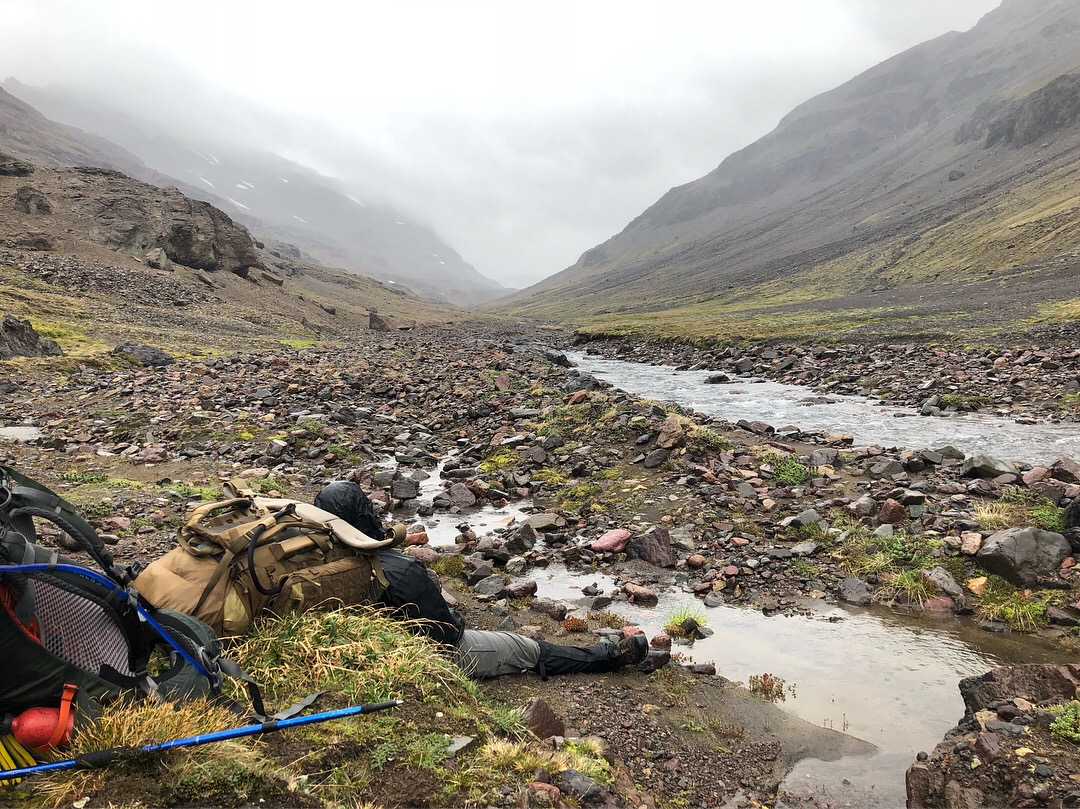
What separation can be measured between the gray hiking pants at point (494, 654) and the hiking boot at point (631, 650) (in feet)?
Answer: 3.03

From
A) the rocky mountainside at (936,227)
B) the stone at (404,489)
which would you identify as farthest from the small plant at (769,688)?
the rocky mountainside at (936,227)

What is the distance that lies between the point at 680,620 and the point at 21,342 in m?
28.3

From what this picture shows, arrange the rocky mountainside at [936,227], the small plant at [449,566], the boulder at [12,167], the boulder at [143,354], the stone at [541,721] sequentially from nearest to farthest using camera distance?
the stone at [541,721] < the small plant at [449,566] < the boulder at [143,354] < the boulder at [12,167] < the rocky mountainside at [936,227]

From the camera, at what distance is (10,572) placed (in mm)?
2955

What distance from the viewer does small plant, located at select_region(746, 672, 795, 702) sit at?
5719 mm

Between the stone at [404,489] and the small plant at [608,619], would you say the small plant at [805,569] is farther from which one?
the stone at [404,489]

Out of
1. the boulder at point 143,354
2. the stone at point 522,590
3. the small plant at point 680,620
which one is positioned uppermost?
the small plant at point 680,620

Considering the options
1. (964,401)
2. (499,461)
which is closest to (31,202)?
(499,461)

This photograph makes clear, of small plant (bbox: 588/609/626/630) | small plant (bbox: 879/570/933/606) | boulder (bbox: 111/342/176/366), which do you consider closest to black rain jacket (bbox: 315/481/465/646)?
small plant (bbox: 588/609/626/630)

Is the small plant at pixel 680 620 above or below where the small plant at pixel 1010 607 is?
below

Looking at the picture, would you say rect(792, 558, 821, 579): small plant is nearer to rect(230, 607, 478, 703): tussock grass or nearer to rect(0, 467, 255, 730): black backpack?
rect(230, 607, 478, 703): tussock grass

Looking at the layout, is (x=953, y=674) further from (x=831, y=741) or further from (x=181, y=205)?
(x=181, y=205)

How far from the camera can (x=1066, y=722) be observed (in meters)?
4.12

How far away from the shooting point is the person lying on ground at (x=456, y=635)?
207 inches
